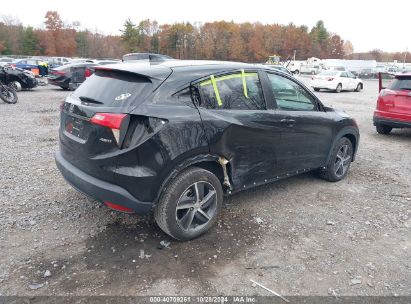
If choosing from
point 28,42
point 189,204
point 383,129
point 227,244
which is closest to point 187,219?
point 189,204

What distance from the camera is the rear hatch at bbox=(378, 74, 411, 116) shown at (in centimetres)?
802

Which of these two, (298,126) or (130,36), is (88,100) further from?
(130,36)

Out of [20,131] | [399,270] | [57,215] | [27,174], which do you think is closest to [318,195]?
[399,270]

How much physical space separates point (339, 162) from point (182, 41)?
90378mm

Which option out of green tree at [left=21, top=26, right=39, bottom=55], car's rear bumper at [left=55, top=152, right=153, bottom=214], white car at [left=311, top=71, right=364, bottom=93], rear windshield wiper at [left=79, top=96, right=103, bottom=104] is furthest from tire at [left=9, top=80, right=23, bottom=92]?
green tree at [left=21, top=26, right=39, bottom=55]

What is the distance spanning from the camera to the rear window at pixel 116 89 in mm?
3160

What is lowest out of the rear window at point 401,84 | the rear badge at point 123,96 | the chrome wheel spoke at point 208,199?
the chrome wheel spoke at point 208,199

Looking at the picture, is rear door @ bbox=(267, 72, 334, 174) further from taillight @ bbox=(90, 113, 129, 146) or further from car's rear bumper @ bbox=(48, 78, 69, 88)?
car's rear bumper @ bbox=(48, 78, 69, 88)

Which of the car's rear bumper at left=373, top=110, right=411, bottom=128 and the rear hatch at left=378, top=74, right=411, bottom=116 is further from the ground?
the rear hatch at left=378, top=74, right=411, bottom=116

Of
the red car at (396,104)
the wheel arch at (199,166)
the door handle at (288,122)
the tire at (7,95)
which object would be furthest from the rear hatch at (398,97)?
the tire at (7,95)

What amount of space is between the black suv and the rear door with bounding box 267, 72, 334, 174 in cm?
2

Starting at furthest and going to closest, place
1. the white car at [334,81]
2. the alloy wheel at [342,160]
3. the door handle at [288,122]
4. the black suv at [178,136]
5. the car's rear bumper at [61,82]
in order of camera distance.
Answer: the white car at [334,81]
the car's rear bumper at [61,82]
the alloy wheel at [342,160]
the door handle at [288,122]
the black suv at [178,136]

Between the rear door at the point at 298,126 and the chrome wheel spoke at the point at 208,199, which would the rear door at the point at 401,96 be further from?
the chrome wheel spoke at the point at 208,199

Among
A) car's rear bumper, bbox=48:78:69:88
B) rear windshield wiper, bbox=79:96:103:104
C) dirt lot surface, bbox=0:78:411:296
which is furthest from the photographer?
car's rear bumper, bbox=48:78:69:88
